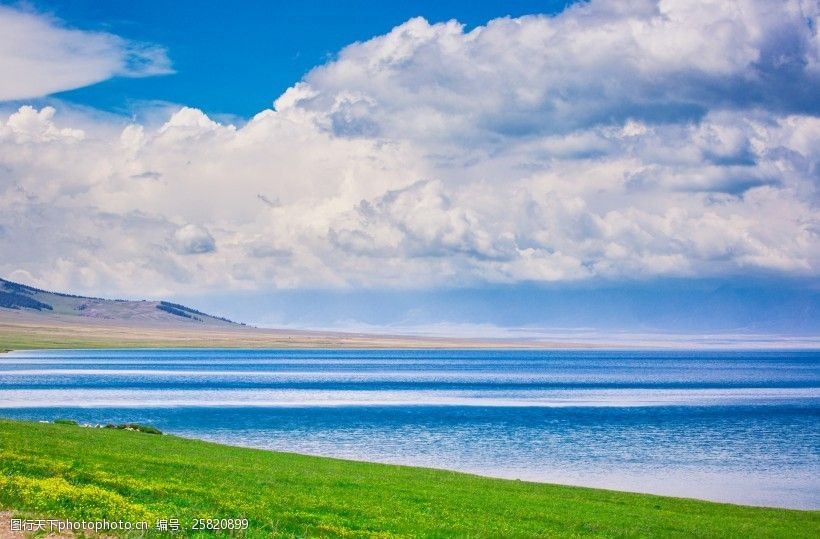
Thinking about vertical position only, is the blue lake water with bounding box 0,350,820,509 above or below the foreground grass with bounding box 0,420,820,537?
below

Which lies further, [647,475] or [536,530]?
[647,475]

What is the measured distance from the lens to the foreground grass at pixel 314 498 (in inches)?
952

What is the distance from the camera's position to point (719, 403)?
114812 mm

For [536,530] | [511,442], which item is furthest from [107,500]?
[511,442]

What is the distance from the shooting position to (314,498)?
101 ft

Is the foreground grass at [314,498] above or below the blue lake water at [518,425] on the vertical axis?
above

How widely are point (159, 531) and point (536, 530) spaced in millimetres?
12632

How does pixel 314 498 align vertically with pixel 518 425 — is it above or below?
above

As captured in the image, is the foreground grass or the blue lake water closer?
the foreground grass

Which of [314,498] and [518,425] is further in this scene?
[518,425]

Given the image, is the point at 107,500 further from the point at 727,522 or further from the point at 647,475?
the point at 647,475

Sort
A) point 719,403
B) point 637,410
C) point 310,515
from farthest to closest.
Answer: point 719,403 < point 637,410 < point 310,515

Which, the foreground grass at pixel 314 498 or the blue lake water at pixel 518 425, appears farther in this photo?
the blue lake water at pixel 518 425

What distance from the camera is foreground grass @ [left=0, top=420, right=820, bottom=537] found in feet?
79.4
